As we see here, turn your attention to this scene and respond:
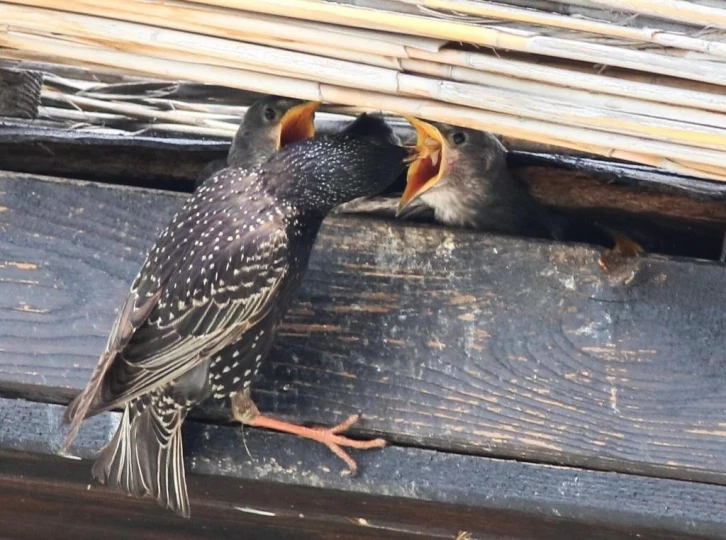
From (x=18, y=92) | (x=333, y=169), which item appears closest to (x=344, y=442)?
(x=333, y=169)

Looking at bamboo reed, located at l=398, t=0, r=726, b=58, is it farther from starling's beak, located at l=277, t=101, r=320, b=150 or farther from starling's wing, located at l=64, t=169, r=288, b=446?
starling's beak, located at l=277, t=101, r=320, b=150

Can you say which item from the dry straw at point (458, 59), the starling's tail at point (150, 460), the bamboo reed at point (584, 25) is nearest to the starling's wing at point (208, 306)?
the starling's tail at point (150, 460)

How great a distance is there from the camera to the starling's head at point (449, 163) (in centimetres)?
226

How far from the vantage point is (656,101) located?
5.65ft

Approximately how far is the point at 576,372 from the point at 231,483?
0.56 m

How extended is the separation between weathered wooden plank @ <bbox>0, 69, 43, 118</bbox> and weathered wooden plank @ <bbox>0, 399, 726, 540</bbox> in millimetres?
661

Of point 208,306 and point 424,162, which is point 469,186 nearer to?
point 424,162

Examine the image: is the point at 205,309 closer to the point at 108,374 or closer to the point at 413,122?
the point at 108,374

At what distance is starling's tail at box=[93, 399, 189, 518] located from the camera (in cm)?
200

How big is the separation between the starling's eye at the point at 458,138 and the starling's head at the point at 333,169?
162 millimetres

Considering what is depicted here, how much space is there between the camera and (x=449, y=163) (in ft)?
7.61

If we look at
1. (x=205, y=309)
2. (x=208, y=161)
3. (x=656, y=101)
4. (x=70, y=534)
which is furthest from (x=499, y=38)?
(x=70, y=534)

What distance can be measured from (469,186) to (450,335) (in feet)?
1.14

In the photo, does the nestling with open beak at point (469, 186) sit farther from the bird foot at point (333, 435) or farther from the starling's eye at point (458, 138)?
the bird foot at point (333, 435)
